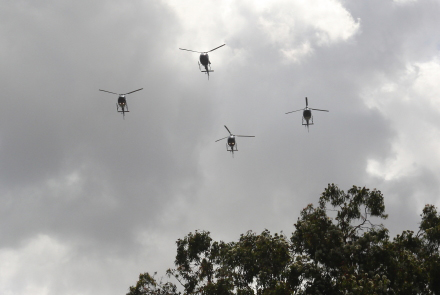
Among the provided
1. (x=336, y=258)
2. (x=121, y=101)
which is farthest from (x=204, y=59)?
(x=336, y=258)

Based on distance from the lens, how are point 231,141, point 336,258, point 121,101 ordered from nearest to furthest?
point 336,258 → point 121,101 → point 231,141

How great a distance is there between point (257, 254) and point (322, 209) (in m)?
5.58

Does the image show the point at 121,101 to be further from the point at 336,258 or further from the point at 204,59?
the point at 336,258

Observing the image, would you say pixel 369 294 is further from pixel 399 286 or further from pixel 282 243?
pixel 282 243

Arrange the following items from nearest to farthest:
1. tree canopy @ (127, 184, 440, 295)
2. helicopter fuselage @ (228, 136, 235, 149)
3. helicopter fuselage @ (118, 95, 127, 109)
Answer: tree canopy @ (127, 184, 440, 295) → helicopter fuselage @ (118, 95, 127, 109) → helicopter fuselage @ (228, 136, 235, 149)

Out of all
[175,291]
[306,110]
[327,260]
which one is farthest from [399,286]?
[306,110]

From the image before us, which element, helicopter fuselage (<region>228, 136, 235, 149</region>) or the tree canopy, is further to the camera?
helicopter fuselage (<region>228, 136, 235, 149</region>)

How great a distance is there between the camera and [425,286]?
32500 millimetres

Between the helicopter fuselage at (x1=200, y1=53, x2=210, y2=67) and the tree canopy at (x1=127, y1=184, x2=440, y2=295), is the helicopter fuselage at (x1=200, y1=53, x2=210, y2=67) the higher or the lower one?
the higher one

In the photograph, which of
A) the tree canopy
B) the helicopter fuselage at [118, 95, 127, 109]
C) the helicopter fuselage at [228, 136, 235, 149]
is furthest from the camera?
the helicopter fuselage at [228, 136, 235, 149]

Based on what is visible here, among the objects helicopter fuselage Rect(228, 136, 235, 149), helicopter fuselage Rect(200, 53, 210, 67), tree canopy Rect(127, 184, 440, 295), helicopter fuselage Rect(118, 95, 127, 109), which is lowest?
tree canopy Rect(127, 184, 440, 295)

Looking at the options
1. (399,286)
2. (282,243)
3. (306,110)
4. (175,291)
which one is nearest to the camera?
(399,286)

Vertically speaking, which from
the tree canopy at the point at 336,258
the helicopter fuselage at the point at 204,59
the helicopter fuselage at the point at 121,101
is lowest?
the tree canopy at the point at 336,258

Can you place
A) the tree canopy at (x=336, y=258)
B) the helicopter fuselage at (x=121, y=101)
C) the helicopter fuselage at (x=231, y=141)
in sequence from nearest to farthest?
the tree canopy at (x=336, y=258)
the helicopter fuselage at (x=121, y=101)
the helicopter fuselage at (x=231, y=141)
